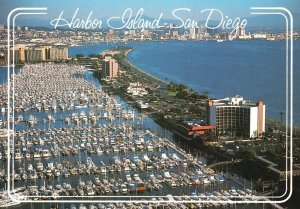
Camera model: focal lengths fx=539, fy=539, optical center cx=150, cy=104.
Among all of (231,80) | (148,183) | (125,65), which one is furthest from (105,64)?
(148,183)

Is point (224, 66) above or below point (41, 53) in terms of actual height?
below

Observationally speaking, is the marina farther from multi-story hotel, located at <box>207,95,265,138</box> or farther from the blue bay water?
the blue bay water

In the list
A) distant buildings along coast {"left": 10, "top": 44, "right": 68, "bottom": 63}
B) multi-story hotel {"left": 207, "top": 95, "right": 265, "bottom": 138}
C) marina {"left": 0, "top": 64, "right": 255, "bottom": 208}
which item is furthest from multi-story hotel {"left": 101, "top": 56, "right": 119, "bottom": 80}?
multi-story hotel {"left": 207, "top": 95, "right": 265, "bottom": 138}

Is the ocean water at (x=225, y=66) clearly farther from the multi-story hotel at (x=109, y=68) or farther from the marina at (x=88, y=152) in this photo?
the marina at (x=88, y=152)

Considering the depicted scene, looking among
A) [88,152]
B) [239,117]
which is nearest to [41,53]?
[88,152]

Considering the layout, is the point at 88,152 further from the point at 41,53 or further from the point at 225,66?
the point at 225,66

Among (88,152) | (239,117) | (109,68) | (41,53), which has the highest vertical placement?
(41,53)
